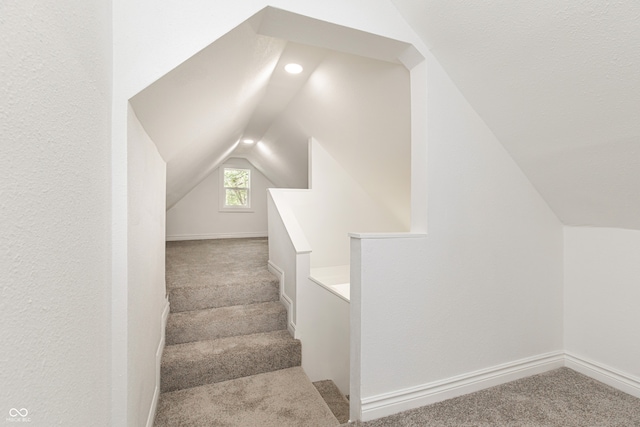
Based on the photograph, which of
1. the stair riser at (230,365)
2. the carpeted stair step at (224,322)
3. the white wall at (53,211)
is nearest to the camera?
the white wall at (53,211)

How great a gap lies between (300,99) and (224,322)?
7.68 ft

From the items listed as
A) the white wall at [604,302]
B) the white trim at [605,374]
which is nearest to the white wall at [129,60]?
the white wall at [604,302]

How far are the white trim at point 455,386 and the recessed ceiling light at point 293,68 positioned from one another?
8.06 ft

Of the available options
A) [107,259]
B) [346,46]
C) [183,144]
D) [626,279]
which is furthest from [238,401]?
[626,279]

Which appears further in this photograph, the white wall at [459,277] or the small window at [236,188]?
the small window at [236,188]

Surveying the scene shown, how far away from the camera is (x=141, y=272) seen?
4.60 ft

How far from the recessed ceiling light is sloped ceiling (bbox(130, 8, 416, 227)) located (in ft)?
0.20

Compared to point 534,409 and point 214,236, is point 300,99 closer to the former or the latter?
point 534,409

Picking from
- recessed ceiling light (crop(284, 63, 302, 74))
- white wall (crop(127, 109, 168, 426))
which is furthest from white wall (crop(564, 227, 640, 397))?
white wall (crop(127, 109, 168, 426))

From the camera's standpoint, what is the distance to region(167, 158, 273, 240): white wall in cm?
615

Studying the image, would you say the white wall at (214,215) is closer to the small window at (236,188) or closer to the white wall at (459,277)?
the small window at (236,188)

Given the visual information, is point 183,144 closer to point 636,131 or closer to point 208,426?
point 208,426

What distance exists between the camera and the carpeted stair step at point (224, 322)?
2518 mm

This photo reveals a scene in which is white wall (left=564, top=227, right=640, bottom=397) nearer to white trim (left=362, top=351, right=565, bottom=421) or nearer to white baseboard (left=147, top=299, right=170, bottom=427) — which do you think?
white trim (left=362, top=351, right=565, bottom=421)
